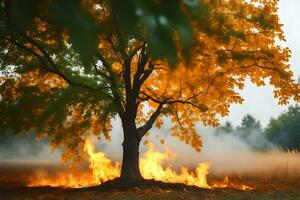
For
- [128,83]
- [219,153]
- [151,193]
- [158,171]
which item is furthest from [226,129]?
[151,193]

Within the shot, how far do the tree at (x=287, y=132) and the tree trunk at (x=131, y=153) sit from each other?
88.4ft

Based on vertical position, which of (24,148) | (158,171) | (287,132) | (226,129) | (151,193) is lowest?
(151,193)

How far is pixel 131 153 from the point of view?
1845 centimetres

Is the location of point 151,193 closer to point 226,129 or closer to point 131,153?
point 131,153

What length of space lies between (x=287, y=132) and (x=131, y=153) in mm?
36815

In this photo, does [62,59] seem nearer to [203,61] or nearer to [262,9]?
[203,61]

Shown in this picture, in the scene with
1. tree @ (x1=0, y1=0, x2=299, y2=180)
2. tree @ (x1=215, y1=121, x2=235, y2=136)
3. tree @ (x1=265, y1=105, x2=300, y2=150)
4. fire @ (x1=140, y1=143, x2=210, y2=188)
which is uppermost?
tree @ (x1=215, y1=121, x2=235, y2=136)

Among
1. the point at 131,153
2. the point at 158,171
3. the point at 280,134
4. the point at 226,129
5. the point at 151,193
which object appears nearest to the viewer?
the point at 151,193

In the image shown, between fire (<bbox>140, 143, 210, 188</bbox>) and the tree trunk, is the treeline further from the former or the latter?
the tree trunk

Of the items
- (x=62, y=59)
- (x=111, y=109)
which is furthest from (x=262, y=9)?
(x=62, y=59)

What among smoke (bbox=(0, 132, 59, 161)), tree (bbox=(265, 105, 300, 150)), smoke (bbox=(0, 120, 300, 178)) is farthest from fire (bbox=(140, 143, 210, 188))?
smoke (bbox=(0, 132, 59, 161))

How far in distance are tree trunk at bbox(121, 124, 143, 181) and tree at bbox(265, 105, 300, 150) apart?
2694 cm

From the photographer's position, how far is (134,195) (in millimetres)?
15117

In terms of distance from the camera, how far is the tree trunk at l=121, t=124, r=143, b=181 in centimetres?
1817
